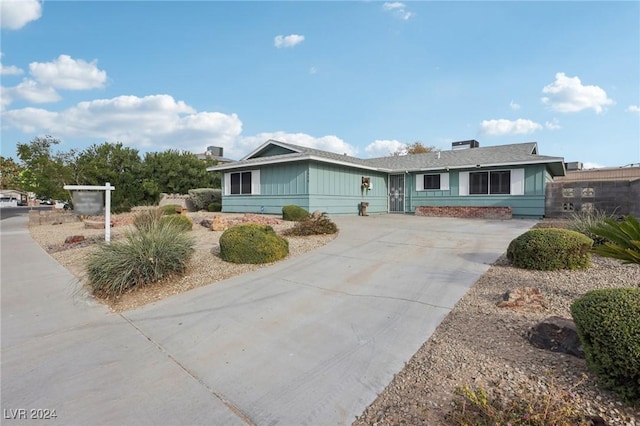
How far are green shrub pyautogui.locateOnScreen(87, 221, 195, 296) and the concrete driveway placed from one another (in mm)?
464

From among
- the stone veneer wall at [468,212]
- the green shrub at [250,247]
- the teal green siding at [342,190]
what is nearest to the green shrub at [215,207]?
the teal green siding at [342,190]

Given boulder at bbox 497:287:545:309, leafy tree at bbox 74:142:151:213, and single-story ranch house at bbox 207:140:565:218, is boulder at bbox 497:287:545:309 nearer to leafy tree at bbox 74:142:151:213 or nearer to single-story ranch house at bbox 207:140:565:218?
single-story ranch house at bbox 207:140:565:218

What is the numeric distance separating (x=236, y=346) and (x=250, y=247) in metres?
3.34

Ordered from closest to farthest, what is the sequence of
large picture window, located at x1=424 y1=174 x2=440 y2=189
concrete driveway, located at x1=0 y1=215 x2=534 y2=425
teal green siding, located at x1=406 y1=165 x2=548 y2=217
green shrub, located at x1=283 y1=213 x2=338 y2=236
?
1. concrete driveway, located at x1=0 y1=215 x2=534 y2=425
2. green shrub, located at x1=283 y1=213 x2=338 y2=236
3. teal green siding, located at x1=406 y1=165 x2=548 y2=217
4. large picture window, located at x1=424 y1=174 x2=440 y2=189

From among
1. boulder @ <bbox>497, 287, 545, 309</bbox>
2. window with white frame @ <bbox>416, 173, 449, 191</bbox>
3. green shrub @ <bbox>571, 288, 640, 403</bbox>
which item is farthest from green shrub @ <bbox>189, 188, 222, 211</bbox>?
green shrub @ <bbox>571, 288, 640, 403</bbox>

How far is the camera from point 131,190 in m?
21.7

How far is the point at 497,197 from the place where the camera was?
1562 cm

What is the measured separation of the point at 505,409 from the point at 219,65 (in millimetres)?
14064

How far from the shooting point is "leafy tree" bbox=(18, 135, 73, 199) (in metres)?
21.2

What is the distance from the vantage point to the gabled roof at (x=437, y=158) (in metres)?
14.6

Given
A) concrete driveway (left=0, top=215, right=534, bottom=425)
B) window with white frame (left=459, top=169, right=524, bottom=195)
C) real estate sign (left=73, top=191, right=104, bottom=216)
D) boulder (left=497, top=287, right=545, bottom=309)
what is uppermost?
window with white frame (left=459, top=169, right=524, bottom=195)

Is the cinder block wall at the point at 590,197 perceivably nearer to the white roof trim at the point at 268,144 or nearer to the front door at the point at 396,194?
the front door at the point at 396,194

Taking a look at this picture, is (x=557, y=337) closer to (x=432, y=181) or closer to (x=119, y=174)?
(x=432, y=181)

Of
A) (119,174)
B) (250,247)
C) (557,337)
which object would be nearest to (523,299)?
(557,337)
